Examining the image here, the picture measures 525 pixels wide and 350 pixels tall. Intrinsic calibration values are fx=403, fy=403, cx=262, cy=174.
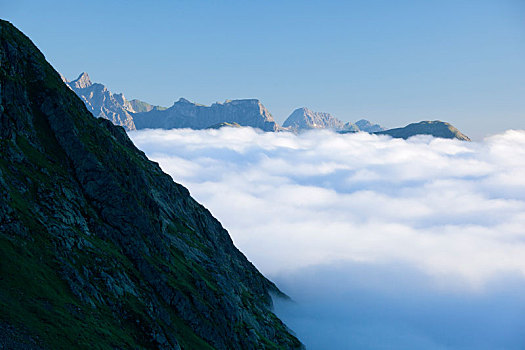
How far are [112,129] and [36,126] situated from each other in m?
56.7

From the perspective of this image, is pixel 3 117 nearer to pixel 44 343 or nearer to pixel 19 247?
pixel 19 247

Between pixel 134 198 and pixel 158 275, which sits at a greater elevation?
pixel 134 198

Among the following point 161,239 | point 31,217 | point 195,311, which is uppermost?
point 161,239

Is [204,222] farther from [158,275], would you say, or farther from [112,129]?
[158,275]

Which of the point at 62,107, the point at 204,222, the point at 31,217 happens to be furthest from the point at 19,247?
the point at 204,222

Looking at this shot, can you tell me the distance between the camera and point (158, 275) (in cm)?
10050

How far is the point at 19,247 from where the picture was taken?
6894 centimetres

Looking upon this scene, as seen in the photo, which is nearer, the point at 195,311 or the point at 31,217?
the point at 31,217

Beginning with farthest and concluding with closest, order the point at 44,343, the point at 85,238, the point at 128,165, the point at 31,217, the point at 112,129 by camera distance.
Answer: the point at 112,129, the point at 128,165, the point at 85,238, the point at 31,217, the point at 44,343

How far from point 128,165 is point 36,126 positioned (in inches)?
1178

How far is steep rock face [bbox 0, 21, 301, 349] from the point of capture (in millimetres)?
64750

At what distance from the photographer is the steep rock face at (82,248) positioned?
64.8 meters

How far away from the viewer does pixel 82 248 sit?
83125mm

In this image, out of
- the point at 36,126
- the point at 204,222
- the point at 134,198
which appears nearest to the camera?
the point at 36,126
